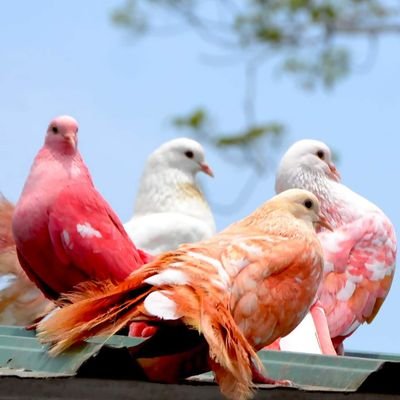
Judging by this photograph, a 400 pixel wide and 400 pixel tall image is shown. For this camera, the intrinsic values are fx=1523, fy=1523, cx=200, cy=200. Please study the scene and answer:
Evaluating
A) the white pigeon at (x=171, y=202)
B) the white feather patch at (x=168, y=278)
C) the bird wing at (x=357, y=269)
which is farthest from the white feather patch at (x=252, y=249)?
the white pigeon at (x=171, y=202)

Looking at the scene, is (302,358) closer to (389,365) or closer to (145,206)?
(389,365)

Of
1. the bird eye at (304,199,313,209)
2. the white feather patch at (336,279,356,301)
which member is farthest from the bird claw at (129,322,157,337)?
the white feather patch at (336,279,356,301)

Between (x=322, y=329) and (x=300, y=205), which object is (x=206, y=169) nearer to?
(x=322, y=329)

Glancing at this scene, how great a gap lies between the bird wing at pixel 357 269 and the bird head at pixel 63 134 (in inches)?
71.1

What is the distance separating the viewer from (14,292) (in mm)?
10023

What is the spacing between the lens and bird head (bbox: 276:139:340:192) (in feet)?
32.9

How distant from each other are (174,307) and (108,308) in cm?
27

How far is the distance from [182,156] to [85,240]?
13.7 ft

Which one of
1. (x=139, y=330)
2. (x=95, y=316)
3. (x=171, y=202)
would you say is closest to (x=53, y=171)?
(x=139, y=330)

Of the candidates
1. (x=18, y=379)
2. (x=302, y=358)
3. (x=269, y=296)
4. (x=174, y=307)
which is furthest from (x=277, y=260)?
(x=18, y=379)

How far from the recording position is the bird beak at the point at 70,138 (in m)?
8.43

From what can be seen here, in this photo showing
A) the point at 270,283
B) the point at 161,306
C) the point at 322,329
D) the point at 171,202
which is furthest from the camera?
the point at 171,202

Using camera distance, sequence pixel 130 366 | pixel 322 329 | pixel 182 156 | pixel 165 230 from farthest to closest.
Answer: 1. pixel 182 156
2. pixel 165 230
3. pixel 322 329
4. pixel 130 366

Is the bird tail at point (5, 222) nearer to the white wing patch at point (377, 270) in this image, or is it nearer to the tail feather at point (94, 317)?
the white wing patch at point (377, 270)
